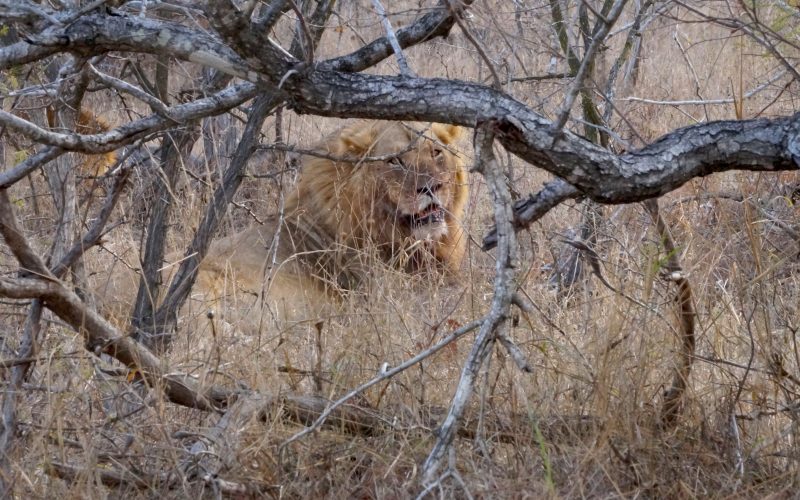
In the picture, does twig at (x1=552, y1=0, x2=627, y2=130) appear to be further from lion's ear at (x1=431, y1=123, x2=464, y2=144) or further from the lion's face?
lion's ear at (x1=431, y1=123, x2=464, y2=144)

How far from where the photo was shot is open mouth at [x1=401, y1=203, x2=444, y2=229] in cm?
545

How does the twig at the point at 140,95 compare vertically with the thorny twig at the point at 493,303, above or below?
above

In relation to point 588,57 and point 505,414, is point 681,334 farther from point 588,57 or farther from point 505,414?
point 588,57

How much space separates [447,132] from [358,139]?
0.54 metres

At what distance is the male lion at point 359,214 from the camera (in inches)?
207

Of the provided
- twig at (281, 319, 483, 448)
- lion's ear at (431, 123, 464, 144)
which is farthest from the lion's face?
twig at (281, 319, 483, 448)

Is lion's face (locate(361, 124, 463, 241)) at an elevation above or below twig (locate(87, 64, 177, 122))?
above

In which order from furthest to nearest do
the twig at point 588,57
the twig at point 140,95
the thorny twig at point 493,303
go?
the twig at point 140,95 → the thorny twig at point 493,303 → the twig at point 588,57

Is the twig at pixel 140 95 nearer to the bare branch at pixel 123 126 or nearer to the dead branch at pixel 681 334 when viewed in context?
the bare branch at pixel 123 126

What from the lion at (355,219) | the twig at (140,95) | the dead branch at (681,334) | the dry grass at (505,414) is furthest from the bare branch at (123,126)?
the lion at (355,219)

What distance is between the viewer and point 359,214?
5.61m

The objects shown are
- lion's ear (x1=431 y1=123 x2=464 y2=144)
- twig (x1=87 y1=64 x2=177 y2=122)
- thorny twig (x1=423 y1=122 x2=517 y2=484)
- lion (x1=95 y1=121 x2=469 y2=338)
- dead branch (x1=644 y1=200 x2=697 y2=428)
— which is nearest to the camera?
thorny twig (x1=423 y1=122 x2=517 y2=484)

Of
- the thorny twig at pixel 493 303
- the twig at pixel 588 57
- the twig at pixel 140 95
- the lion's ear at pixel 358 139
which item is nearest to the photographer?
the twig at pixel 588 57

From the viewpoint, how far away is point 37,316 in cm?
270
